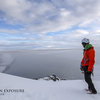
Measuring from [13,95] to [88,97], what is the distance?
288 cm

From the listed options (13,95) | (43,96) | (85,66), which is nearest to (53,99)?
(43,96)

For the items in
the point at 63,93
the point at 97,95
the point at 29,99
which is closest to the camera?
the point at 29,99

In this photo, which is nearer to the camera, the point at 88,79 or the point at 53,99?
the point at 53,99

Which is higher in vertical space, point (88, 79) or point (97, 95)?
point (88, 79)

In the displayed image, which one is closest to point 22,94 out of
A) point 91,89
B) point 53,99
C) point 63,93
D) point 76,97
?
point 53,99

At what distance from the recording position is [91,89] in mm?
3561

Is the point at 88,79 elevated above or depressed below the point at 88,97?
above

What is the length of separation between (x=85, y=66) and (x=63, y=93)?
147 centimetres

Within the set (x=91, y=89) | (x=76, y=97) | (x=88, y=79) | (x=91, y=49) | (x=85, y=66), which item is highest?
(x=91, y=49)

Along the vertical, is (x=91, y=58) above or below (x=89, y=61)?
above

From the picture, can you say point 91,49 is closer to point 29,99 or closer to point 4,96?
point 29,99

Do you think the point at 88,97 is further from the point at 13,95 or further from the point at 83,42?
the point at 13,95

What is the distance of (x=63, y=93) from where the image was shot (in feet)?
12.3

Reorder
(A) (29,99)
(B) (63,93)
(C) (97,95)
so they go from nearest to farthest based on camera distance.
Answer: (A) (29,99) < (C) (97,95) < (B) (63,93)
